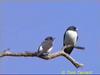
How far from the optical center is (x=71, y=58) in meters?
5.02

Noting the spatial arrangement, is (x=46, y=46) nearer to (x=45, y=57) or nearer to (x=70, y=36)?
(x=45, y=57)

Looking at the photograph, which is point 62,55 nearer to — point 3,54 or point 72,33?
point 3,54

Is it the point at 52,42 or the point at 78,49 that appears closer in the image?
the point at 78,49

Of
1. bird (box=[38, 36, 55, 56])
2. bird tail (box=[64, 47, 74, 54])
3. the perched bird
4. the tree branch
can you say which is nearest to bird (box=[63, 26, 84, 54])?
the perched bird

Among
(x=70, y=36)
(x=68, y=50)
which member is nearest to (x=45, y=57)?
(x=68, y=50)

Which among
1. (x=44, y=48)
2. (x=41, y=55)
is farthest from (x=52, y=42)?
(x=41, y=55)

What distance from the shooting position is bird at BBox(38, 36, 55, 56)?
5.20 metres

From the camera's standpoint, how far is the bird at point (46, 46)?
17.1ft

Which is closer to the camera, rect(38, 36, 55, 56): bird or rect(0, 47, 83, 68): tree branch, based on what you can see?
rect(0, 47, 83, 68): tree branch

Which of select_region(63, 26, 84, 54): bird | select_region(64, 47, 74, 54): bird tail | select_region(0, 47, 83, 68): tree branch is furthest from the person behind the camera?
select_region(63, 26, 84, 54): bird

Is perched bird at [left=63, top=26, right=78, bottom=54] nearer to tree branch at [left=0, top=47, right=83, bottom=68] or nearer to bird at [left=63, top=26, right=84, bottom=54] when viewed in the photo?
bird at [left=63, top=26, right=84, bottom=54]

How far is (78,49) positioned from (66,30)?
1257 mm

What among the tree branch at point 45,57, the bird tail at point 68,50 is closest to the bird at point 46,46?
the tree branch at point 45,57

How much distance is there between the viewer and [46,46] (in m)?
5.58
